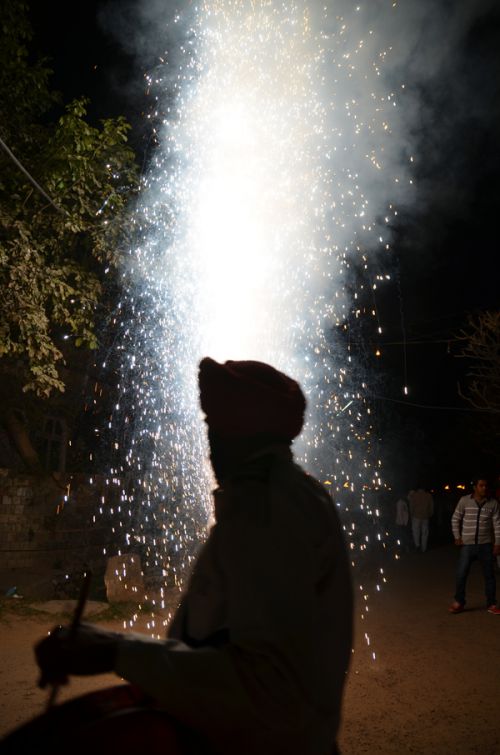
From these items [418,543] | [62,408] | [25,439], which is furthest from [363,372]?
[25,439]

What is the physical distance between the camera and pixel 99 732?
120 centimetres

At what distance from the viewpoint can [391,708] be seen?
461 cm

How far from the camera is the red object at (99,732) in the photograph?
3.84 feet

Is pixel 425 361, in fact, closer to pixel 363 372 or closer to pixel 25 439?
pixel 363 372

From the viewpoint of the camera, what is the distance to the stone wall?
11.0 m

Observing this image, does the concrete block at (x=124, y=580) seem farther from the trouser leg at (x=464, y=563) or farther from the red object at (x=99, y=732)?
the red object at (x=99, y=732)

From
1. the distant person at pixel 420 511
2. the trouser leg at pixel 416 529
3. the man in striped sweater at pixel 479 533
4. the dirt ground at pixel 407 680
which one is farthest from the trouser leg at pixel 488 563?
the trouser leg at pixel 416 529

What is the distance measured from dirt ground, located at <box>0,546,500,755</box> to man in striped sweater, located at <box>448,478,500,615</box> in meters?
0.54


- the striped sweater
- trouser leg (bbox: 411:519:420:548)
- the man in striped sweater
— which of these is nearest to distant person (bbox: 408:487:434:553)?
trouser leg (bbox: 411:519:420:548)

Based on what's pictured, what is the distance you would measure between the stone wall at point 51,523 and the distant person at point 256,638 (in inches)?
418

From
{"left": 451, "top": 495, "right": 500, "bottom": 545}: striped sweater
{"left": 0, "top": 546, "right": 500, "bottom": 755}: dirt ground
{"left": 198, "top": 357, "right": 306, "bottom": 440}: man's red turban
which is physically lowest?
{"left": 0, "top": 546, "right": 500, "bottom": 755}: dirt ground

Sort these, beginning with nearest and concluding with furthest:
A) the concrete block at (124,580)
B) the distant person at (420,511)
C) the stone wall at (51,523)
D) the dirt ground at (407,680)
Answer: the dirt ground at (407,680) → the concrete block at (124,580) → the stone wall at (51,523) → the distant person at (420,511)

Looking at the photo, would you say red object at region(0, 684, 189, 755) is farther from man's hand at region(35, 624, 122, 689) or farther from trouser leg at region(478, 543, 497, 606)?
trouser leg at region(478, 543, 497, 606)

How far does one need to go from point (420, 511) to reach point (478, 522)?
7722mm
